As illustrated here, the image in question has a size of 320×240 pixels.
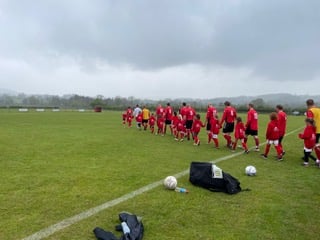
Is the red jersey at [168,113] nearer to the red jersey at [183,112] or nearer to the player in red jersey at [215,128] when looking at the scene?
the red jersey at [183,112]

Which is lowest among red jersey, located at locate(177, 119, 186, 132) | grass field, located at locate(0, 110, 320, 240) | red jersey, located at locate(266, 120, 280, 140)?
grass field, located at locate(0, 110, 320, 240)

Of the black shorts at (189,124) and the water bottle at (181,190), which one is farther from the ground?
the black shorts at (189,124)

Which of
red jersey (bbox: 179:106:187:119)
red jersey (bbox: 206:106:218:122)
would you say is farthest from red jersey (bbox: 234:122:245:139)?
red jersey (bbox: 179:106:187:119)

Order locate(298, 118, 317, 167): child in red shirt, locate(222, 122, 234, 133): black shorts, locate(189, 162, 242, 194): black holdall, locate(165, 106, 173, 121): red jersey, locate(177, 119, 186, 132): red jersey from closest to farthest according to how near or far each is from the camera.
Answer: locate(189, 162, 242, 194): black holdall < locate(298, 118, 317, 167): child in red shirt < locate(222, 122, 234, 133): black shorts < locate(177, 119, 186, 132): red jersey < locate(165, 106, 173, 121): red jersey

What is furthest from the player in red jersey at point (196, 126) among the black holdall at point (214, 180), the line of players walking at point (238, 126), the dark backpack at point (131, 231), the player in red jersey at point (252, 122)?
the dark backpack at point (131, 231)

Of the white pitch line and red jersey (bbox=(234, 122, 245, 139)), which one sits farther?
red jersey (bbox=(234, 122, 245, 139))

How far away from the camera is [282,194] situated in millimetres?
7289

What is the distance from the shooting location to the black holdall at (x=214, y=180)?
287 inches

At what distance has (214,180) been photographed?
743 cm

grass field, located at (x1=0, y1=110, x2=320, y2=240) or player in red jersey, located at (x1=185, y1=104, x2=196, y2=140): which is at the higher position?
player in red jersey, located at (x1=185, y1=104, x2=196, y2=140)

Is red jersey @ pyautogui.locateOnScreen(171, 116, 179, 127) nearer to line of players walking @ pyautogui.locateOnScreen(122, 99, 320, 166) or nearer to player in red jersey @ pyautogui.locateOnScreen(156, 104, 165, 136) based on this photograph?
line of players walking @ pyautogui.locateOnScreen(122, 99, 320, 166)

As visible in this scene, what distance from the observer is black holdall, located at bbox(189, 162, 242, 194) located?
287 inches

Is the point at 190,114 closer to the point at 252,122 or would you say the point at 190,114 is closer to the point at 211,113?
the point at 211,113

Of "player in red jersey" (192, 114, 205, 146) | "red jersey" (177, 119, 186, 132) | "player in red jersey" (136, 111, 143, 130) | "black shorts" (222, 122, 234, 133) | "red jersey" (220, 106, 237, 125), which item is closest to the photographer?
"red jersey" (220, 106, 237, 125)
